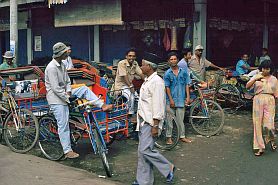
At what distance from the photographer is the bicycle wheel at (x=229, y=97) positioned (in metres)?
10.2

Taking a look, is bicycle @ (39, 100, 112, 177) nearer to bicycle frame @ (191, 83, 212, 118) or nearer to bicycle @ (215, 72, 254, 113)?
bicycle frame @ (191, 83, 212, 118)

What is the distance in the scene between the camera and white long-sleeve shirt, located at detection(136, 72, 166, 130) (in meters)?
5.11

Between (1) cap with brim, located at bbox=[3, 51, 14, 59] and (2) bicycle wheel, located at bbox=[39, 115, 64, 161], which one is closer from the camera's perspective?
(2) bicycle wheel, located at bbox=[39, 115, 64, 161]

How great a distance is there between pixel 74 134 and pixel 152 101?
1972mm

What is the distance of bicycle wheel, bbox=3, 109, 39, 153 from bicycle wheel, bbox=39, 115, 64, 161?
135mm

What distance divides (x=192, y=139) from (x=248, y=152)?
1251mm

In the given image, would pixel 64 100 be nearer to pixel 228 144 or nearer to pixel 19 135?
pixel 19 135

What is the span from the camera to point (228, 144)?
24.3 feet

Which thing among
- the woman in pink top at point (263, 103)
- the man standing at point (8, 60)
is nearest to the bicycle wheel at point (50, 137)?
the woman in pink top at point (263, 103)

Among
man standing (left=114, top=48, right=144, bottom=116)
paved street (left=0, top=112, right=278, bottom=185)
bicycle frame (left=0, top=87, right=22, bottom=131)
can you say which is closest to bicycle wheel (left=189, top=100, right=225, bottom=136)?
paved street (left=0, top=112, right=278, bottom=185)

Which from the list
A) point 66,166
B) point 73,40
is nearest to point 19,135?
point 66,166

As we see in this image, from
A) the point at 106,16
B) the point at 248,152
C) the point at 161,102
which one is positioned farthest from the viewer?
the point at 106,16

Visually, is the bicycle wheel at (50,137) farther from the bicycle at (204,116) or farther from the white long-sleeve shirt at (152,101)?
the bicycle at (204,116)

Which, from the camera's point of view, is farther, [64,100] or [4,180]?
[64,100]
